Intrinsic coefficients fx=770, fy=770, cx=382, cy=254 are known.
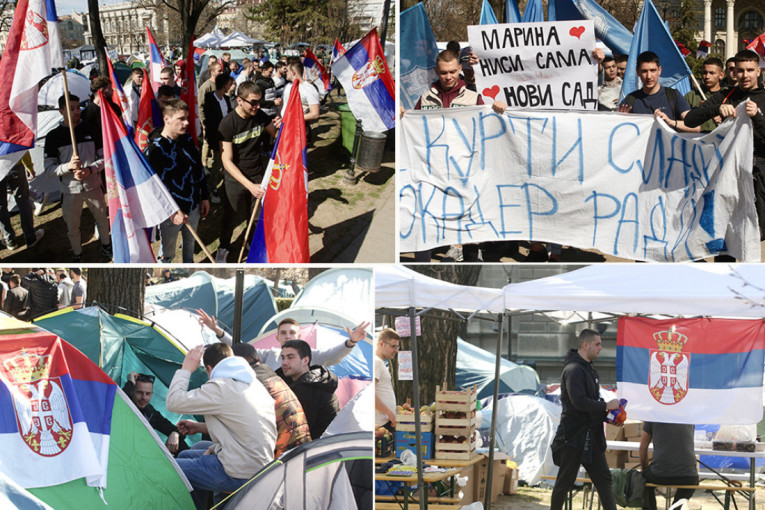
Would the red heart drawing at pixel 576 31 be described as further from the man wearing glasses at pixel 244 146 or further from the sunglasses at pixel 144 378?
the sunglasses at pixel 144 378

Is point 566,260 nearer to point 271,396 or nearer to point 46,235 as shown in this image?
point 271,396

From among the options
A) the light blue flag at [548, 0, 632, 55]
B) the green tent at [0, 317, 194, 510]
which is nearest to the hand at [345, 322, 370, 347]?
the green tent at [0, 317, 194, 510]

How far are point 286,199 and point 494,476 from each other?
3903 mm

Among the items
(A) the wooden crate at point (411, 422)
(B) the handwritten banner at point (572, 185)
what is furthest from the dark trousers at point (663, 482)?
(A) the wooden crate at point (411, 422)

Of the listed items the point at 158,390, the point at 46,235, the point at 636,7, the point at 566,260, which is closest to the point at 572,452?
the point at 566,260

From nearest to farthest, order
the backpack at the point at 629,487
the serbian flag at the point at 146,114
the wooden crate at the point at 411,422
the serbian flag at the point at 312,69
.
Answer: the backpack at the point at 629,487
the wooden crate at the point at 411,422
the serbian flag at the point at 146,114
the serbian flag at the point at 312,69

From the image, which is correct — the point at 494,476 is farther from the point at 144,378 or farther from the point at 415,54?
the point at 415,54

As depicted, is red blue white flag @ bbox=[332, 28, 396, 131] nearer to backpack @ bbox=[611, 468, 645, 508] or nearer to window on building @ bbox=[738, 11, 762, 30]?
backpack @ bbox=[611, 468, 645, 508]

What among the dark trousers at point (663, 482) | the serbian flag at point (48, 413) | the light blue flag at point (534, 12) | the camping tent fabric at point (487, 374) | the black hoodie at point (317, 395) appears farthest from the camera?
the camping tent fabric at point (487, 374)

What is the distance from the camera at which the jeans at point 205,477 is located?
17.9 feet

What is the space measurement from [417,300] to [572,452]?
178cm

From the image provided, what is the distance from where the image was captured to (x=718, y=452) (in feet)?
25.3

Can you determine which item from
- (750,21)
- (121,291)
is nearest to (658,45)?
(121,291)

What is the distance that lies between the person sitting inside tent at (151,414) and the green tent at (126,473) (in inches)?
9.3
